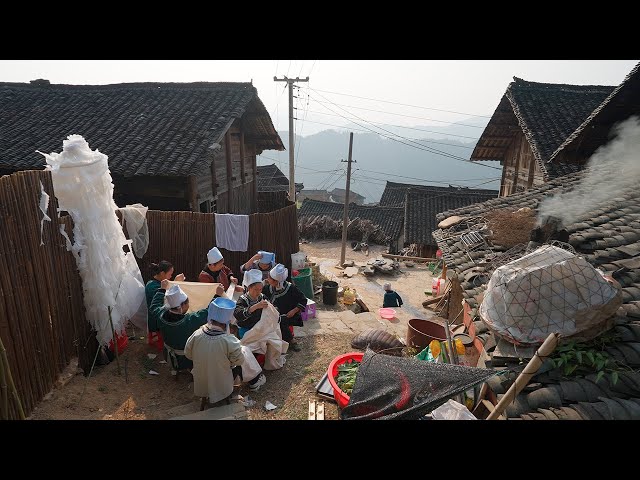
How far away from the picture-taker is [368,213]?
35.4m

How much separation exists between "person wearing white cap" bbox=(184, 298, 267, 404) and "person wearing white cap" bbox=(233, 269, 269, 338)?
42.9 inches

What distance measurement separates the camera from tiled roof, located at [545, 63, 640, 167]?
7.76m

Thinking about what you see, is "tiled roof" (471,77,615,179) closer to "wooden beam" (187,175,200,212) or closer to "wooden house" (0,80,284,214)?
"wooden house" (0,80,284,214)

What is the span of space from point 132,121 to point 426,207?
23.2 m

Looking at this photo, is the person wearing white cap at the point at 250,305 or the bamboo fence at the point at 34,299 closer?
the bamboo fence at the point at 34,299

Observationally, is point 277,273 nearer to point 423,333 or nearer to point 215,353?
point 215,353

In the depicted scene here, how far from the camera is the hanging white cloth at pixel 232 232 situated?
10.2 metres

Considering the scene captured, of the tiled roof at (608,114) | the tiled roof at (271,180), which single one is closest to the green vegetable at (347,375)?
the tiled roof at (608,114)

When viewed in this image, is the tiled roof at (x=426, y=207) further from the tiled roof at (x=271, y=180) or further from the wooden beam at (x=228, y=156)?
the wooden beam at (x=228, y=156)

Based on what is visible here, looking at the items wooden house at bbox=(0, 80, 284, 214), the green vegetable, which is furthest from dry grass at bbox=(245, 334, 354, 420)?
wooden house at bbox=(0, 80, 284, 214)

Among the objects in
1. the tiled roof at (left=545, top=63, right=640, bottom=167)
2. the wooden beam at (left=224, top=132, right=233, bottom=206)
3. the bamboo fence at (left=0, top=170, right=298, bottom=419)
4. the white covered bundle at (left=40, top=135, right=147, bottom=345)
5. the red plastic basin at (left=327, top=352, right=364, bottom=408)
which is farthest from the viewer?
the wooden beam at (left=224, top=132, right=233, bottom=206)

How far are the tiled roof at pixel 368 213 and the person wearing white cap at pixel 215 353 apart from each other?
27048mm

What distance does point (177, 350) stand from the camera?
6.57m
